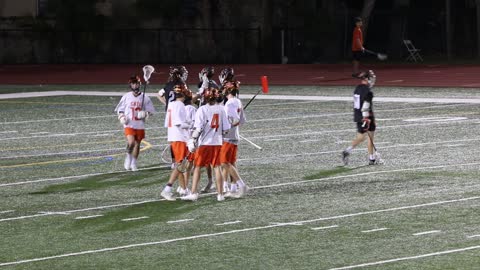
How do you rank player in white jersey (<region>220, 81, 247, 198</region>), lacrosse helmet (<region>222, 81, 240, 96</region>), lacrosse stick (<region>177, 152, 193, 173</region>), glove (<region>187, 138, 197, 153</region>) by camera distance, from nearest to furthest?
glove (<region>187, 138, 197, 153</region>)
lacrosse stick (<region>177, 152, 193, 173</region>)
player in white jersey (<region>220, 81, 247, 198</region>)
lacrosse helmet (<region>222, 81, 240, 96</region>)

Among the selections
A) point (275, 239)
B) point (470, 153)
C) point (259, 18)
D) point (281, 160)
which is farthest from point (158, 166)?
point (259, 18)

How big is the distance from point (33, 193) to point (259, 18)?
33.0 m

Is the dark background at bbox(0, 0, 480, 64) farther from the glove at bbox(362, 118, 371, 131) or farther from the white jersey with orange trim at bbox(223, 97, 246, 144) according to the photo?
the white jersey with orange trim at bbox(223, 97, 246, 144)

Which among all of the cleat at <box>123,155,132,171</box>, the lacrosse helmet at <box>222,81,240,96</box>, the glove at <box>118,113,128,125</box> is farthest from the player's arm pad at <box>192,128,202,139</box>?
the glove at <box>118,113,128,125</box>

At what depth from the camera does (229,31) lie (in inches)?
2051

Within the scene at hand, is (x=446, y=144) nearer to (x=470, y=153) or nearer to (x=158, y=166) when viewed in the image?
(x=470, y=153)

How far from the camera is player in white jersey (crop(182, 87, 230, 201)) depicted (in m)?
18.1

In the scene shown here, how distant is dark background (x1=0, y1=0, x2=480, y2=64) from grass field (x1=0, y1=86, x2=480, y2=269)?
839 inches

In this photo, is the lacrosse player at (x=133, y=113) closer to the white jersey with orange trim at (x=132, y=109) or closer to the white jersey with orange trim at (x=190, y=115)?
the white jersey with orange trim at (x=132, y=109)

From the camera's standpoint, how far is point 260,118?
101 feet

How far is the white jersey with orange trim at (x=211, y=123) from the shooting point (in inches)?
709

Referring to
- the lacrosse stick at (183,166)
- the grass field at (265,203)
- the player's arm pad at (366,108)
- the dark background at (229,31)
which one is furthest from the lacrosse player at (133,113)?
the dark background at (229,31)

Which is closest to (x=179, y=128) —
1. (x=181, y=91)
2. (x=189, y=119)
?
(x=189, y=119)

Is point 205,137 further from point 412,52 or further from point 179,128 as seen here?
point 412,52
